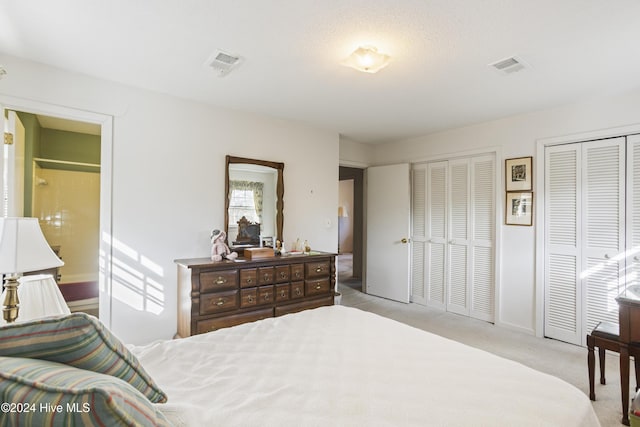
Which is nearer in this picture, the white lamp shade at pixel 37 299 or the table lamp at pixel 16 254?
the table lamp at pixel 16 254

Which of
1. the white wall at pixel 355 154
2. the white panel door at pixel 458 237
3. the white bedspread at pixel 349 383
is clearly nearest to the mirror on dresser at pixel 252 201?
the white wall at pixel 355 154

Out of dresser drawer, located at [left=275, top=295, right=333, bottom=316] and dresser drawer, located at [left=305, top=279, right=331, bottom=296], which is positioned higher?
dresser drawer, located at [left=305, top=279, right=331, bottom=296]

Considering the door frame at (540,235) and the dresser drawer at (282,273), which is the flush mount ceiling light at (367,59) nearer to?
the dresser drawer at (282,273)

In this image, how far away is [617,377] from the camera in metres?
2.59

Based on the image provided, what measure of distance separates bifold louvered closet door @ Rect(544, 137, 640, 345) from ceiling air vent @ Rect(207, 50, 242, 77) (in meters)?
3.36

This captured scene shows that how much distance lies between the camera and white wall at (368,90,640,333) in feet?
10.1

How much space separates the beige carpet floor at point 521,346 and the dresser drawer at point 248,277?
6.60 ft

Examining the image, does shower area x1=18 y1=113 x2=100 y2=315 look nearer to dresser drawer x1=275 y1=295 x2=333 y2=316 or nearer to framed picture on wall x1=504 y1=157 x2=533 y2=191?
dresser drawer x1=275 y1=295 x2=333 y2=316

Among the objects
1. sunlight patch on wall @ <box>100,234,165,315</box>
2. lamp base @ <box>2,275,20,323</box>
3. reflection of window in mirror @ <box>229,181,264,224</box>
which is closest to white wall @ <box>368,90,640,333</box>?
reflection of window in mirror @ <box>229,181,264,224</box>

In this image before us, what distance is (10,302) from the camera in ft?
5.00

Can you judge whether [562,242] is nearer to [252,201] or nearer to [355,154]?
[355,154]

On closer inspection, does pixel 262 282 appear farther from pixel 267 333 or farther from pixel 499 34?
pixel 499 34

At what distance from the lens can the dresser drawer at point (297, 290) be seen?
338 cm

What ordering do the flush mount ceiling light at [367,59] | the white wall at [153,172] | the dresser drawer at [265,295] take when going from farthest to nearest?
the dresser drawer at [265,295] < the white wall at [153,172] < the flush mount ceiling light at [367,59]
